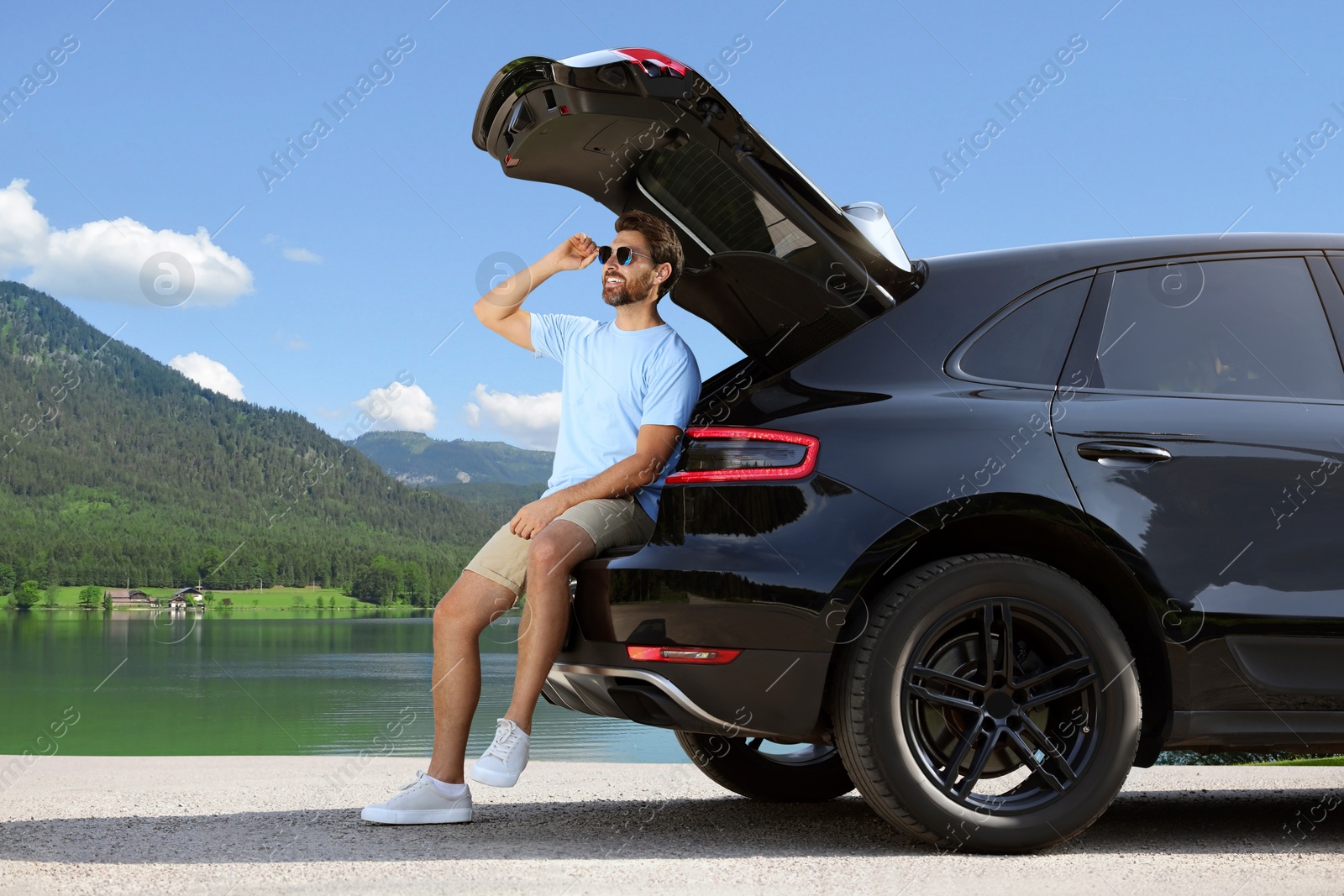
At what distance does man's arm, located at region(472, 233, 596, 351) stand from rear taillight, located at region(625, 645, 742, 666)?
4.76ft

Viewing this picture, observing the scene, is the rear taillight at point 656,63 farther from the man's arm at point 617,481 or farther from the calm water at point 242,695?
the calm water at point 242,695

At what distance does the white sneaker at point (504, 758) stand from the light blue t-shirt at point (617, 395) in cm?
77

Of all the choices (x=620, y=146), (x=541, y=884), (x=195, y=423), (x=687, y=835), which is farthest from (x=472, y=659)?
(x=195, y=423)

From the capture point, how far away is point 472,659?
4.07 meters

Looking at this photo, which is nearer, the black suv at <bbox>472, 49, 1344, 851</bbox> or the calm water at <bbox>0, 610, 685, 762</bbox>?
the black suv at <bbox>472, 49, 1344, 851</bbox>

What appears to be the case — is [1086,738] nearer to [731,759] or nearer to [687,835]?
[687,835]

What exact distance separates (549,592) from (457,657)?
1.79ft

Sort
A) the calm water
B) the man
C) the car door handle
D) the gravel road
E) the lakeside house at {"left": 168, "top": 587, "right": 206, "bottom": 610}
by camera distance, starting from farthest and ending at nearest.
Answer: the lakeside house at {"left": 168, "top": 587, "right": 206, "bottom": 610} → the calm water → the man → the car door handle → the gravel road

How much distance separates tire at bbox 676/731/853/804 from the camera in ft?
15.3

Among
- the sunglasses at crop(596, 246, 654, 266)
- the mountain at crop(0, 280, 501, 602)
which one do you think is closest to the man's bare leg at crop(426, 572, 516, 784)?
the sunglasses at crop(596, 246, 654, 266)

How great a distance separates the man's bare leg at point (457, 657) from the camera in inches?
155

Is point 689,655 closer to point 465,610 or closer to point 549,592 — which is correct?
point 549,592

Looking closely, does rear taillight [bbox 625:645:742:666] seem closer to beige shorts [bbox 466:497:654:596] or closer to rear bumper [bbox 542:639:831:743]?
rear bumper [bbox 542:639:831:743]

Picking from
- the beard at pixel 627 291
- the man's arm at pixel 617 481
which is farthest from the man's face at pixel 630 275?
the man's arm at pixel 617 481
